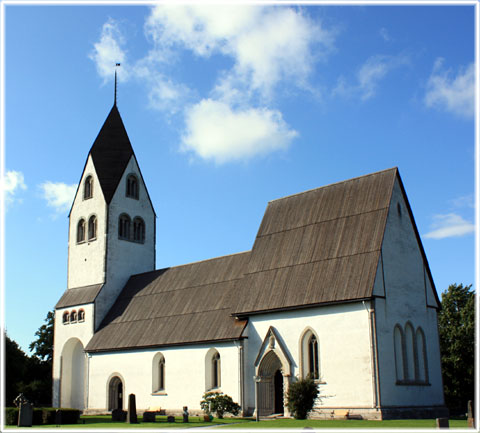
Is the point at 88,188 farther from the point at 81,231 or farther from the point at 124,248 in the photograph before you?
the point at 124,248

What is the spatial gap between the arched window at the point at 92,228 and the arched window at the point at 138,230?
3.24 m

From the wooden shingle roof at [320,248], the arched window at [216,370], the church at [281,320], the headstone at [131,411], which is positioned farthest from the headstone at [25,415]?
the wooden shingle roof at [320,248]

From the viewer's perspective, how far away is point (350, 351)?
29.9 m

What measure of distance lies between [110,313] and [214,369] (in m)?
13.0

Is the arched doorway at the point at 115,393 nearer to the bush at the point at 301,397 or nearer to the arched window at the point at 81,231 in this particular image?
the arched window at the point at 81,231

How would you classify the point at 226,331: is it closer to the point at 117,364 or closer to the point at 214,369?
the point at 214,369

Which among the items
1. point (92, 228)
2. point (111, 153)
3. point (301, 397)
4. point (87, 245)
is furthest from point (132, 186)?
point (301, 397)

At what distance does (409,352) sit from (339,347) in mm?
4191

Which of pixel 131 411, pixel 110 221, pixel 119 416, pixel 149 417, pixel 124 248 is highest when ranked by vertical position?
Answer: pixel 110 221

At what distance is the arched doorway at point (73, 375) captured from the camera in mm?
46594

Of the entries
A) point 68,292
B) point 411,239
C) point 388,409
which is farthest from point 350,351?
point 68,292

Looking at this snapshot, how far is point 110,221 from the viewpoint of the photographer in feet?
161

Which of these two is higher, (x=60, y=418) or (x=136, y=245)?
(x=136, y=245)

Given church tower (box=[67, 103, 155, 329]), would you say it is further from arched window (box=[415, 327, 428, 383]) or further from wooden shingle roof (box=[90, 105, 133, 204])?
arched window (box=[415, 327, 428, 383])
